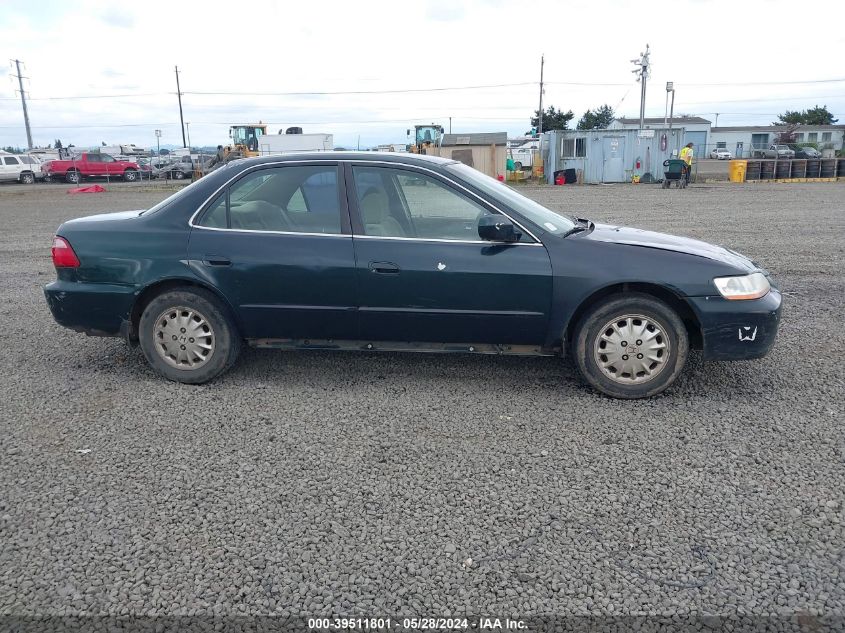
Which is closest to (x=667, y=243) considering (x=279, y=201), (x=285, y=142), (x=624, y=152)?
(x=279, y=201)

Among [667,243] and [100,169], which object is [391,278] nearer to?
[667,243]

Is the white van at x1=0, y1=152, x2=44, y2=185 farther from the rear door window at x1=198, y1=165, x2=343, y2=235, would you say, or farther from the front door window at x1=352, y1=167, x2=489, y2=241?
the front door window at x1=352, y1=167, x2=489, y2=241

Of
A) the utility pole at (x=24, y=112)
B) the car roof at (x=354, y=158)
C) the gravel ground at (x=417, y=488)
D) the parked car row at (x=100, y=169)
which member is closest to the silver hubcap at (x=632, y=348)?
the gravel ground at (x=417, y=488)

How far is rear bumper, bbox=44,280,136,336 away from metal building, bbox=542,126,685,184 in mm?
29039

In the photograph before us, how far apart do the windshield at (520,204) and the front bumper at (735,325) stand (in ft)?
3.43

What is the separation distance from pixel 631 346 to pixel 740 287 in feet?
2.56

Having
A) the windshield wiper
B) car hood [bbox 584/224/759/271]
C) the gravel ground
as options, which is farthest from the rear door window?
car hood [bbox 584/224/759/271]

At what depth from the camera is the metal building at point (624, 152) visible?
104ft

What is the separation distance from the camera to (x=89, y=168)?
41750 millimetres

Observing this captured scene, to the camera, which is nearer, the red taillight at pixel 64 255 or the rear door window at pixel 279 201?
the rear door window at pixel 279 201

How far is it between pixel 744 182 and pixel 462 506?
102ft

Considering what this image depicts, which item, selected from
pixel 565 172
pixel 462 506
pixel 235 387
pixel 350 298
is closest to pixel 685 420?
pixel 462 506

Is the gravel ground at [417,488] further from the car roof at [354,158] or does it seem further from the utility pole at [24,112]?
the utility pole at [24,112]

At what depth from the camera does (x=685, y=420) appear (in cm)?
443
